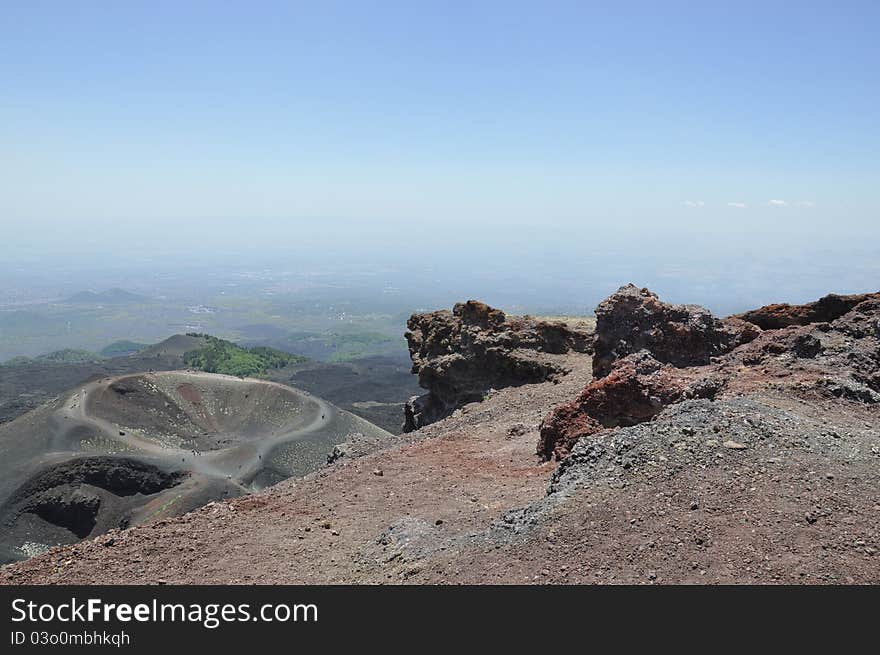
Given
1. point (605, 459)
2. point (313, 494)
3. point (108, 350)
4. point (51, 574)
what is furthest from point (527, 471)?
point (108, 350)

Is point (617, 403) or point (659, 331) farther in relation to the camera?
point (659, 331)

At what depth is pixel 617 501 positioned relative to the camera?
761 centimetres

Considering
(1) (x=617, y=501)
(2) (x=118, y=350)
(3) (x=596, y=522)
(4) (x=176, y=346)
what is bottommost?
(2) (x=118, y=350)

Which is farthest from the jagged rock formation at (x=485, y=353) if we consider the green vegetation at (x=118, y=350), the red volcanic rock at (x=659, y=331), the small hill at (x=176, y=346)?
the green vegetation at (x=118, y=350)

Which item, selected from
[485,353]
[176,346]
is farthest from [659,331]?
[176,346]

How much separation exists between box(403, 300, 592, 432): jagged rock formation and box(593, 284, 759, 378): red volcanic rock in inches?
156

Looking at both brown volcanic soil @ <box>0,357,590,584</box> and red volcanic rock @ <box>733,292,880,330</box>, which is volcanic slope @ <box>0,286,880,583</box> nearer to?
brown volcanic soil @ <box>0,357,590,584</box>

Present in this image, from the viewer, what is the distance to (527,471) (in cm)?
1132

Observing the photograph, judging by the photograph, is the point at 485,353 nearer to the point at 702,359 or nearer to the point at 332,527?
the point at 702,359

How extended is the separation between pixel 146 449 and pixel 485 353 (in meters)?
40.5

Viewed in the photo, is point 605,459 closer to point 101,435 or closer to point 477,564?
point 477,564

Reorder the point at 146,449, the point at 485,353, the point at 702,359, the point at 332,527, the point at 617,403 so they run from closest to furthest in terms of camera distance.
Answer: the point at 332,527, the point at 617,403, the point at 702,359, the point at 485,353, the point at 146,449

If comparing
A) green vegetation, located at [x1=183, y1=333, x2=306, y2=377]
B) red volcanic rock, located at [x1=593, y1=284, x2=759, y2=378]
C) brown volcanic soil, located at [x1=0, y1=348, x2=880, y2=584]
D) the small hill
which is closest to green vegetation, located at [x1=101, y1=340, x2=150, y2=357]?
the small hill

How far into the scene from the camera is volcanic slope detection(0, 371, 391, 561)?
40.4 metres
